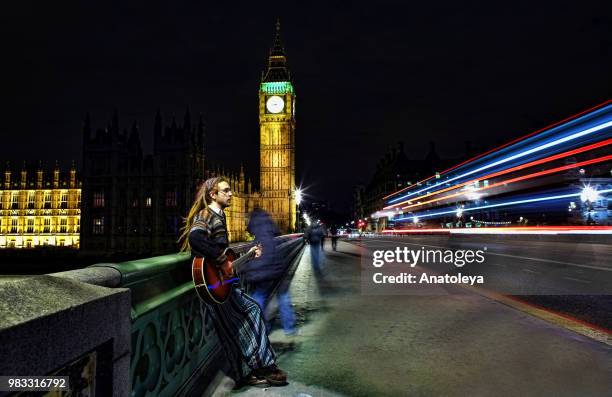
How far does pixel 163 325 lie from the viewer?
12.8ft

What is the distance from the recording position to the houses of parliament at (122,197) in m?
77.2

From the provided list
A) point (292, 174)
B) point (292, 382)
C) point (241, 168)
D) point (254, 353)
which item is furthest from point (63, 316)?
point (292, 174)

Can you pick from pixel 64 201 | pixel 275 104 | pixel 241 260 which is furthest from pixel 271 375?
pixel 275 104

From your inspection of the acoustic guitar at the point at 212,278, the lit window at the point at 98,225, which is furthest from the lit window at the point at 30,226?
the acoustic guitar at the point at 212,278

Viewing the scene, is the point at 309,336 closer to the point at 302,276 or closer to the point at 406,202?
the point at 302,276

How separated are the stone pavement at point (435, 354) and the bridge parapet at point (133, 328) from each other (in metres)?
0.70

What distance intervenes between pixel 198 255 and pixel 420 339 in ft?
12.6

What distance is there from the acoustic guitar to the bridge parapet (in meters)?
0.35

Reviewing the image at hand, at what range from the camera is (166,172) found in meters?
78.8

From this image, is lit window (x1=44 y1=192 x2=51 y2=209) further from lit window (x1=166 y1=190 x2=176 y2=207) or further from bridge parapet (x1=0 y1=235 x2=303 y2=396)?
bridge parapet (x1=0 y1=235 x2=303 y2=396)

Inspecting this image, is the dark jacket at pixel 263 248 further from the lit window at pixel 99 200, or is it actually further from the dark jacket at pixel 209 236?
the lit window at pixel 99 200

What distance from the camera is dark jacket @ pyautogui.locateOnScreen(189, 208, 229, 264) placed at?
3.86 metres

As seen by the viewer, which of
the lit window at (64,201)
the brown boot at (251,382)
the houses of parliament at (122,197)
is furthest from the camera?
the lit window at (64,201)

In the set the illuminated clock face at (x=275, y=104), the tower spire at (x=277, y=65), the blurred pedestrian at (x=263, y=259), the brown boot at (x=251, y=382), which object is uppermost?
the tower spire at (x=277, y=65)
